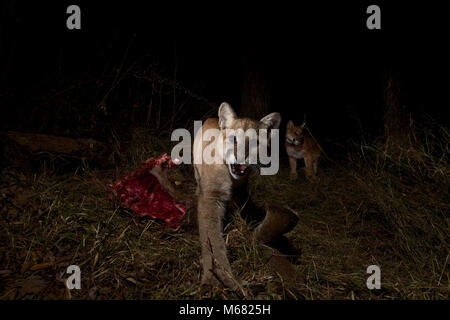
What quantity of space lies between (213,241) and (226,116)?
1449 mm

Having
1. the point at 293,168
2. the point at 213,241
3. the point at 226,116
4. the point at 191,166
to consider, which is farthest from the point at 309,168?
the point at 213,241

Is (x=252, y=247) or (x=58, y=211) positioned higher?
(x=58, y=211)

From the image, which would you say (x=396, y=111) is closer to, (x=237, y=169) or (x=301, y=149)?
(x=301, y=149)

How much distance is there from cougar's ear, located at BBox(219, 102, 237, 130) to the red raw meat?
3.61 ft

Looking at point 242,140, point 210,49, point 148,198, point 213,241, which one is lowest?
point 213,241

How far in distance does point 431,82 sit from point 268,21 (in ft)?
19.4

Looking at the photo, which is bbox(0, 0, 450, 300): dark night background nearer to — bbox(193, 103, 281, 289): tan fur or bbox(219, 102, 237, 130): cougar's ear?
bbox(193, 103, 281, 289): tan fur

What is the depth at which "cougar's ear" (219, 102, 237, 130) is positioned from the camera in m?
3.77

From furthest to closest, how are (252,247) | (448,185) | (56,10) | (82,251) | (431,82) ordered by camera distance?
(431,82)
(56,10)
(448,185)
(252,247)
(82,251)

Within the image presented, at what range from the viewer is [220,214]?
11.8ft

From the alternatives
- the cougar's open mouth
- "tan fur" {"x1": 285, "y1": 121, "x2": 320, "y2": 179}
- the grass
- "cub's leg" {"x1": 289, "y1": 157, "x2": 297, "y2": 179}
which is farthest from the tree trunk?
the cougar's open mouth

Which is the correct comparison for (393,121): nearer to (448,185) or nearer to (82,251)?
(448,185)

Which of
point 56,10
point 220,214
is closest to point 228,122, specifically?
point 220,214

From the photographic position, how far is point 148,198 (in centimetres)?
398
